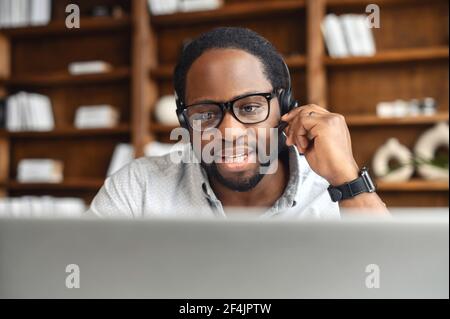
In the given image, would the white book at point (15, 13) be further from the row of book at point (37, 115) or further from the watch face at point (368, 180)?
the watch face at point (368, 180)

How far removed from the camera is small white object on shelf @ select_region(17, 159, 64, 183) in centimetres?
287

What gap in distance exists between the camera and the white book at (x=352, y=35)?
2389mm

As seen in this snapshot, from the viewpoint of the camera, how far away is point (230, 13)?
8.48 ft

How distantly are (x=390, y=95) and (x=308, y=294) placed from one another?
220 cm

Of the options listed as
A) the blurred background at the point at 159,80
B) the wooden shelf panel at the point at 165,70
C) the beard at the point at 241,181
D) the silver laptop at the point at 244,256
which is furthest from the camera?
the wooden shelf panel at the point at 165,70

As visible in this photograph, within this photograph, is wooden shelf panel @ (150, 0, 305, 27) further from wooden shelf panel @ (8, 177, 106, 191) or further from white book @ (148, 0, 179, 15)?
wooden shelf panel @ (8, 177, 106, 191)

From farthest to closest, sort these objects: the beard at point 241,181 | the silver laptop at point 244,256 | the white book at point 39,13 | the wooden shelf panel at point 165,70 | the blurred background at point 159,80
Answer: the white book at point 39,13 → the wooden shelf panel at point 165,70 → the blurred background at point 159,80 → the beard at point 241,181 → the silver laptop at point 244,256

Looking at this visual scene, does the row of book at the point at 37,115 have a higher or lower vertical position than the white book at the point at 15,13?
lower

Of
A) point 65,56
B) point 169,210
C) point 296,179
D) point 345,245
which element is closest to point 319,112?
point 296,179

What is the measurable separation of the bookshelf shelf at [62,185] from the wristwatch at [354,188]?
211cm

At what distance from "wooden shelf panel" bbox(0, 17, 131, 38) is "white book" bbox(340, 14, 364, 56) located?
1183 mm

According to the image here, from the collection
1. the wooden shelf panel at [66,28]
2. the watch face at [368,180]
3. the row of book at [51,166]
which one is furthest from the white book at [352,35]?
the watch face at [368,180]

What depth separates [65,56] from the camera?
302 cm

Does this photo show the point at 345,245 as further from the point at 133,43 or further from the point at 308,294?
the point at 133,43
